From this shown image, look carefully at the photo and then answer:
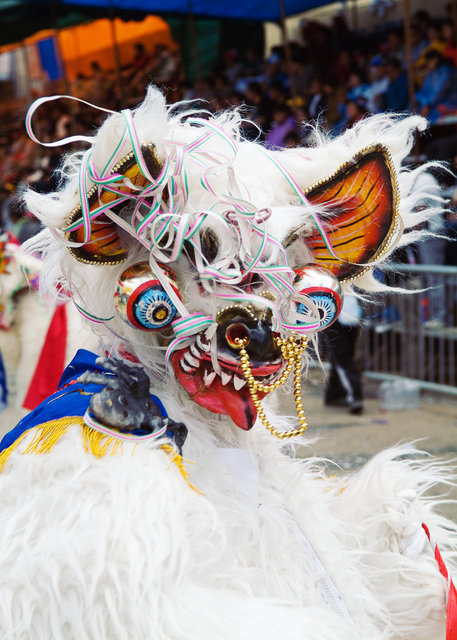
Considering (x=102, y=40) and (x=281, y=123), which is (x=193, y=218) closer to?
(x=281, y=123)

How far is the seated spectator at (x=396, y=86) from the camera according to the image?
8.06 meters

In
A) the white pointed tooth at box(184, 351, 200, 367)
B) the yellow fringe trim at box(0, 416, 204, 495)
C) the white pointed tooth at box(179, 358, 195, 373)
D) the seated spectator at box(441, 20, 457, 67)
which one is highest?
the seated spectator at box(441, 20, 457, 67)

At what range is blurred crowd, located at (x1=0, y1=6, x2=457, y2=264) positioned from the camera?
788cm

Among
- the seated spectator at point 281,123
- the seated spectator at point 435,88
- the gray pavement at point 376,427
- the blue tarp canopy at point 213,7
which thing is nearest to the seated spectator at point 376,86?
the seated spectator at point 435,88

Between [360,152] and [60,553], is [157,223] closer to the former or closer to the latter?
[360,152]

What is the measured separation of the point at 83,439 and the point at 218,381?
0.26m

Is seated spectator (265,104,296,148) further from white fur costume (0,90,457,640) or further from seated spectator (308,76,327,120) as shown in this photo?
white fur costume (0,90,457,640)

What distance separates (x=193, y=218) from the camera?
1370 millimetres

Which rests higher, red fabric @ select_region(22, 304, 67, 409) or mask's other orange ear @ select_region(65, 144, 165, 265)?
mask's other orange ear @ select_region(65, 144, 165, 265)

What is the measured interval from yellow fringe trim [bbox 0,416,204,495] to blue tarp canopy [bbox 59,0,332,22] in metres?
9.22

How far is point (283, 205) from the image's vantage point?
5.01 feet

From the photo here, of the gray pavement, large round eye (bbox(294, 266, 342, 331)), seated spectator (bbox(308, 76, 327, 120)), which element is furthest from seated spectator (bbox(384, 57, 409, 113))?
large round eye (bbox(294, 266, 342, 331))

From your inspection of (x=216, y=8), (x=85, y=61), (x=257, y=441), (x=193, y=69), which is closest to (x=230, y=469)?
(x=257, y=441)

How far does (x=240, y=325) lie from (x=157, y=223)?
0.23 m
